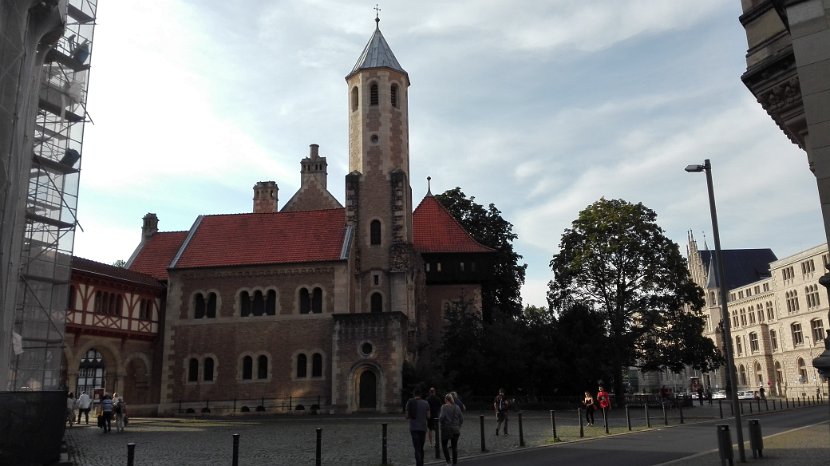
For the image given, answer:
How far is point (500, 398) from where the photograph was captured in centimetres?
2159

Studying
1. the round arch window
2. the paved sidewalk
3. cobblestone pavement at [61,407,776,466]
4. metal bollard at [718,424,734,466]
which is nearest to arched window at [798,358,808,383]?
cobblestone pavement at [61,407,776,466]

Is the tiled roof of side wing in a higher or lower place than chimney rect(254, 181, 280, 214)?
higher

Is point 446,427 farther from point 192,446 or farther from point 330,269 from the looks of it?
point 330,269

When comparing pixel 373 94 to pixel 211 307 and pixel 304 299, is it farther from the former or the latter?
pixel 211 307

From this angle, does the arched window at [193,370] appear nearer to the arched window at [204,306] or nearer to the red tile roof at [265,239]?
the arched window at [204,306]

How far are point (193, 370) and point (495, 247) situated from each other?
26163mm

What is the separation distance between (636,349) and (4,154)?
35.6m

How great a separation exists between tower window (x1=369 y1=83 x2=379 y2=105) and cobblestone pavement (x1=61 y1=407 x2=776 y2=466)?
21260 mm

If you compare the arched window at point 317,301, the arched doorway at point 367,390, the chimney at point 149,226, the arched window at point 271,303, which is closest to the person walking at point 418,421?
the arched doorway at point 367,390

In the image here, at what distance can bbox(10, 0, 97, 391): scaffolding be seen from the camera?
2195 centimetres

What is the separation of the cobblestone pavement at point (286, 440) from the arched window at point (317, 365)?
6338 mm

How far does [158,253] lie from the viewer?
43750 millimetres

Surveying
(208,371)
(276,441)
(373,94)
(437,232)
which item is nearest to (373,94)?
(373,94)

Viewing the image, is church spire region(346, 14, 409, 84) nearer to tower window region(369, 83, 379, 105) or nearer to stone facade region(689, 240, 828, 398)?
tower window region(369, 83, 379, 105)
